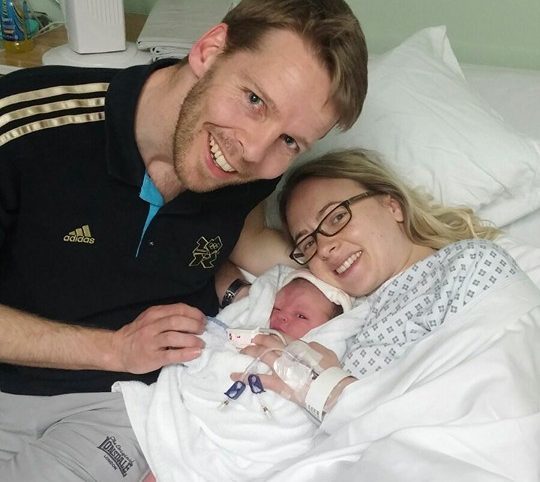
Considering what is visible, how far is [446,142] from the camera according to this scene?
1.87m

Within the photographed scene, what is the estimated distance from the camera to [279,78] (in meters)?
1.31

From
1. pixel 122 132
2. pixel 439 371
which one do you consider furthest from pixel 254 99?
pixel 439 371

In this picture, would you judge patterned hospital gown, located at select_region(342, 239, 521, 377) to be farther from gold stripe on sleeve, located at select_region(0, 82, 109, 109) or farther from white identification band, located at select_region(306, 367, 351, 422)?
gold stripe on sleeve, located at select_region(0, 82, 109, 109)

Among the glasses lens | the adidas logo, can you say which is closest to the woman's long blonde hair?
the glasses lens

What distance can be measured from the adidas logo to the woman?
1.43 feet

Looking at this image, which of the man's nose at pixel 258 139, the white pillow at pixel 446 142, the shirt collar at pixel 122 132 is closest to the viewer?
the man's nose at pixel 258 139

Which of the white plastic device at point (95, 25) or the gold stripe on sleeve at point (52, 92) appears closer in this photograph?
the gold stripe on sleeve at point (52, 92)

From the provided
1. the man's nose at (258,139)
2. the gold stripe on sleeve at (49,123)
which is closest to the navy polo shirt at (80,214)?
the gold stripe on sleeve at (49,123)

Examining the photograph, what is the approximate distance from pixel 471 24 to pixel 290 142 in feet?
3.93

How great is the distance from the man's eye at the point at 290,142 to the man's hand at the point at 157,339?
416mm

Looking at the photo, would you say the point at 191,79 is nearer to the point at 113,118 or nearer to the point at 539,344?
the point at 113,118

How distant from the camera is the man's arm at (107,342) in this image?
140 cm

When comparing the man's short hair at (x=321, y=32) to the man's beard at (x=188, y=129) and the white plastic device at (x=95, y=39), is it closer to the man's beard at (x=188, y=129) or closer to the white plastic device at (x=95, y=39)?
the man's beard at (x=188, y=129)

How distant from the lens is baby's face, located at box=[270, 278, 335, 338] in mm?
1647
